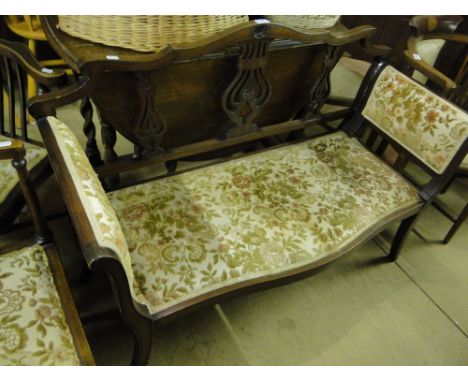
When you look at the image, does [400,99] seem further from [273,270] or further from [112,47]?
[112,47]

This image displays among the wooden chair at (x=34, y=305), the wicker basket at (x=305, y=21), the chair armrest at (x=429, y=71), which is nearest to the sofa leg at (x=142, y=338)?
the wooden chair at (x=34, y=305)

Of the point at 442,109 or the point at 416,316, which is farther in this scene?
the point at 416,316

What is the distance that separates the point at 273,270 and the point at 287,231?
144 millimetres

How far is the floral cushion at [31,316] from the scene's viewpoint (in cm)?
74

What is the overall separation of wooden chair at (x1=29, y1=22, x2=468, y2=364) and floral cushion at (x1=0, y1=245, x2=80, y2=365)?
15 centimetres

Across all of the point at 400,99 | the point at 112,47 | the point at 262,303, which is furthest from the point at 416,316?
the point at 112,47

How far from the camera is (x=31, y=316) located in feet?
2.58

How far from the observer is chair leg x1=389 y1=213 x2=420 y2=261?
→ 136cm

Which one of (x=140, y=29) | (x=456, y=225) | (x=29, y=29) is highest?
(x=140, y=29)

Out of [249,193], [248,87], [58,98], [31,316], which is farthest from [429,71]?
[31,316]

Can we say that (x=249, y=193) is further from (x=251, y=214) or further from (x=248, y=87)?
(x=248, y=87)

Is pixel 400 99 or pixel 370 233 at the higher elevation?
pixel 400 99

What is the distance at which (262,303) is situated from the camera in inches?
52.5

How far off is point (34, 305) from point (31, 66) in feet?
2.20
